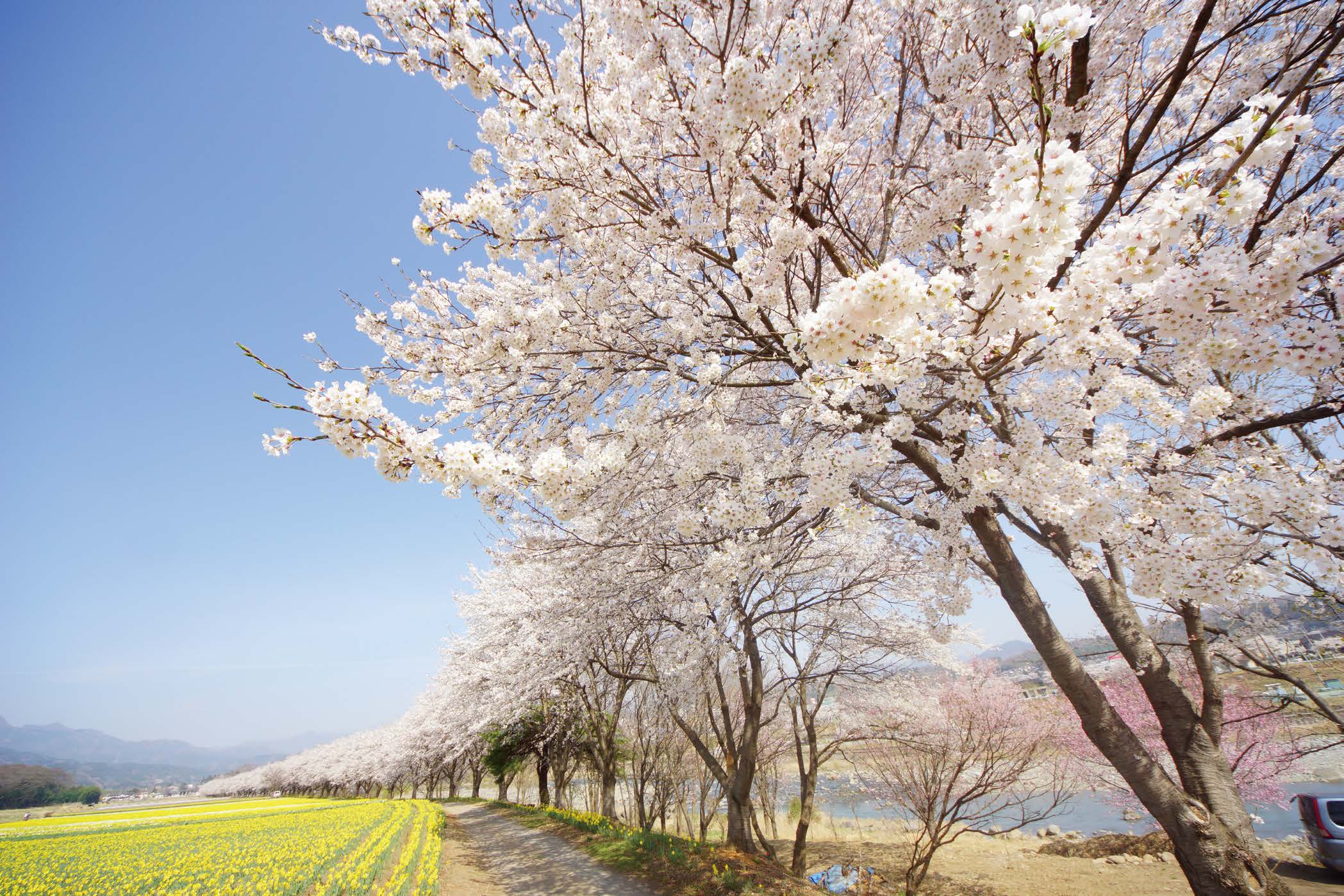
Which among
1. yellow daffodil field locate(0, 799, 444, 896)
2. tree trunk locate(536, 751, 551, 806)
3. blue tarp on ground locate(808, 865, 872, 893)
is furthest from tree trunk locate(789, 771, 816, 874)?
tree trunk locate(536, 751, 551, 806)

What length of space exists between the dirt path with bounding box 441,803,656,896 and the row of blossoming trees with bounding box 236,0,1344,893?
481 centimetres

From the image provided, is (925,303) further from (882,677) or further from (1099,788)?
(1099,788)

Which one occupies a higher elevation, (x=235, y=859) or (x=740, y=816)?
(x=740, y=816)

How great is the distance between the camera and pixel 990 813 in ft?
17.3

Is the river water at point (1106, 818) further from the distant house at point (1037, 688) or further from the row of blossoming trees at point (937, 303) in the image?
the row of blossoming trees at point (937, 303)

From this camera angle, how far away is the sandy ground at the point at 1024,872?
746 cm

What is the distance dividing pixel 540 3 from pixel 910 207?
3.73m

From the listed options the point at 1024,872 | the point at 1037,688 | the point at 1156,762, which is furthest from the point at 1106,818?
the point at 1156,762

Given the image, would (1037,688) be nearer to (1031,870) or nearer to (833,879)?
(1031,870)

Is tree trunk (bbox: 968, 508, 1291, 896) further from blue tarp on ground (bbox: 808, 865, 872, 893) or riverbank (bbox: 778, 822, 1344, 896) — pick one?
blue tarp on ground (bbox: 808, 865, 872, 893)

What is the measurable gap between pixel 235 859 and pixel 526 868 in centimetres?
434

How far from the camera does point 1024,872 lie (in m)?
9.95

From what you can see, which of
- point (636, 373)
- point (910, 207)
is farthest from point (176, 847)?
point (910, 207)

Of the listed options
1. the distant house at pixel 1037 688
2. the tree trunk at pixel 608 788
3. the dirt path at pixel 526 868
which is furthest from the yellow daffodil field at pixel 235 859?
the distant house at pixel 1037 688
